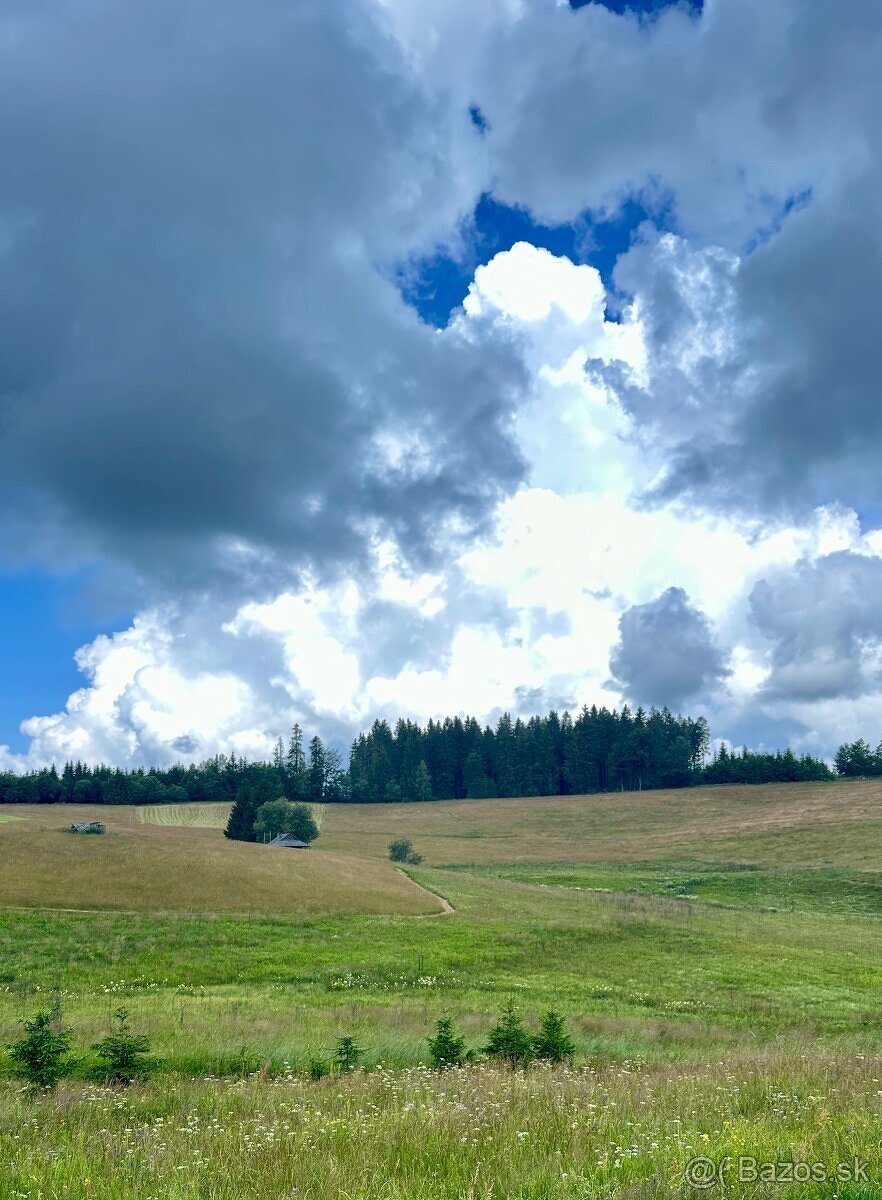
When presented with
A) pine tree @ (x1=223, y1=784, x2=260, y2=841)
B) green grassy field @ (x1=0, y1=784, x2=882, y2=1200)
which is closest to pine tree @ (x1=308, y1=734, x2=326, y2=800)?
pine tree @ (x1=223, y1=784, x2=260, y2=841)

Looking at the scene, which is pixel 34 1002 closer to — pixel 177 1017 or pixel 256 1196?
pixel 177 1017

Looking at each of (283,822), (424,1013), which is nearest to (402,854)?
(283,822)

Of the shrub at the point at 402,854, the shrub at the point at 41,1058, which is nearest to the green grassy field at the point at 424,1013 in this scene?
the shrub at the point at 41,1058

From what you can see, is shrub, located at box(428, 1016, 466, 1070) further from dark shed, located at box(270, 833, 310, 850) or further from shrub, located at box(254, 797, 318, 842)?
shrub, located at box(254, 797, 318, 842)

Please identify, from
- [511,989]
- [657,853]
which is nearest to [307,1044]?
[511,989]

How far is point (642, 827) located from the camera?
396 ft

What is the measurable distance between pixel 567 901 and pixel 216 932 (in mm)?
26030

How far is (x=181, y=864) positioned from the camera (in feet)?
187

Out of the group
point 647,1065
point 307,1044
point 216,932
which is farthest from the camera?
point 216,932

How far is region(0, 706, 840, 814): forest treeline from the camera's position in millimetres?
161125

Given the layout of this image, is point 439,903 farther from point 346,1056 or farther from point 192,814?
point 192,814

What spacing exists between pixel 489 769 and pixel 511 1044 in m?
179

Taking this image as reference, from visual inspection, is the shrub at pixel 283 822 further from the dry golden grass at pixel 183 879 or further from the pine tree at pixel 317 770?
the pine tree at pixel 317 770

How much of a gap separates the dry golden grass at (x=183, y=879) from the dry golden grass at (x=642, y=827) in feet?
122
